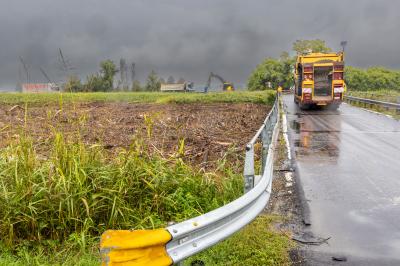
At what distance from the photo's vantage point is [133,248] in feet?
8.29

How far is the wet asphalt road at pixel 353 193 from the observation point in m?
4.98

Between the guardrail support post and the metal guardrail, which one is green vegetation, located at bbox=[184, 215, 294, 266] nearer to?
the guardrail support post

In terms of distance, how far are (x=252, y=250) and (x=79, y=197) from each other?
2.24 metres

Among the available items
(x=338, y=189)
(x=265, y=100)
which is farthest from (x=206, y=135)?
(x=265, y=100)

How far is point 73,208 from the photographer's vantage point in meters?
5.13

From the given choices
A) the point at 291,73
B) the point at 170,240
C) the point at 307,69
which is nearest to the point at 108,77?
the point at 307,69

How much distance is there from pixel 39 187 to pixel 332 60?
24.3 metres

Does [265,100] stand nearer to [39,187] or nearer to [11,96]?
[11,96]

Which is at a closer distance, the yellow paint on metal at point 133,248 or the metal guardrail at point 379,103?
the yellow paint on metal at point 133,248

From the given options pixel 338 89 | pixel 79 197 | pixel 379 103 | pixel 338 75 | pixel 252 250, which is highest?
pixel 338 75

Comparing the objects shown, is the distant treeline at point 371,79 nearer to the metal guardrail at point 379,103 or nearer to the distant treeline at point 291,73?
the distant treeline at point 291,73

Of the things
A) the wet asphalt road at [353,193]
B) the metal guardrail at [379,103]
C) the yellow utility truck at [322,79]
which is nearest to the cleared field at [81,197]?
the wet asphalt road at [353,193]

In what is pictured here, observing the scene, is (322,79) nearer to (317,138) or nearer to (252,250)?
(317,138)

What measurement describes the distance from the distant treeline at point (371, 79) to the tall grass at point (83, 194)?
398 feet
